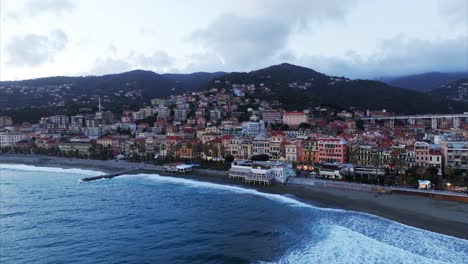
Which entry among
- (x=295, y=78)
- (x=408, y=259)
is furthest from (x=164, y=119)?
(x=295, y=78)

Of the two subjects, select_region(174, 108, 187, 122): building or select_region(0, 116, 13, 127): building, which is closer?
select_region(174, 108, 187, 122): building

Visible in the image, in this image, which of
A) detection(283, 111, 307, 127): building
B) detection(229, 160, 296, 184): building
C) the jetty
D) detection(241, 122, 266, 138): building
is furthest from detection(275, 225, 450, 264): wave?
detection(283, 111, 307, 127): building

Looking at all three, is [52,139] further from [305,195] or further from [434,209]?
[434,209]

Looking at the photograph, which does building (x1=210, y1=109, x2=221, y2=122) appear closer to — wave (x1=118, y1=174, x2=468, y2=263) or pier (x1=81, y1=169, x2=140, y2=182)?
pier (x1=81, y1=169, x2=140, y2=182)

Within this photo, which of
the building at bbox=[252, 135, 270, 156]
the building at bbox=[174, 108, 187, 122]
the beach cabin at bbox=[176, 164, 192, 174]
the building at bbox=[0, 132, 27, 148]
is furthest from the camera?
the building at bbox=[174, 108, 187, 122]

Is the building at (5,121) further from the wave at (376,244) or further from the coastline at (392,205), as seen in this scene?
the wave at (376,244)

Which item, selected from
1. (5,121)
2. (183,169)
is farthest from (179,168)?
(5,121)

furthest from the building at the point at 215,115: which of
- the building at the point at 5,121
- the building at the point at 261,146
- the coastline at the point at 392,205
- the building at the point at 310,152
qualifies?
the building at the point at 5,121
